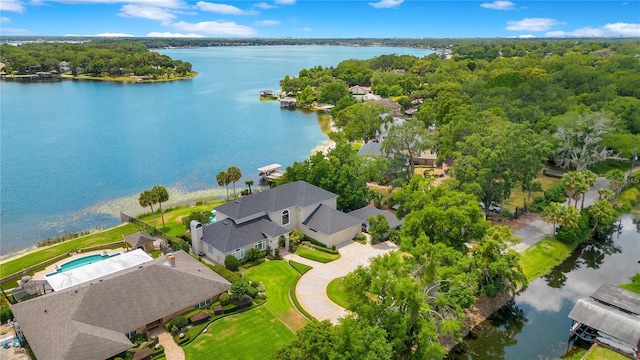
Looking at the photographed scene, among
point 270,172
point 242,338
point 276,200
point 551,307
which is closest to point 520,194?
point 551,307

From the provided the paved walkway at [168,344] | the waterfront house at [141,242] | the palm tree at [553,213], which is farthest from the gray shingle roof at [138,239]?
the palm tree at [553,213]

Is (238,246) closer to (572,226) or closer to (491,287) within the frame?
(491,287)

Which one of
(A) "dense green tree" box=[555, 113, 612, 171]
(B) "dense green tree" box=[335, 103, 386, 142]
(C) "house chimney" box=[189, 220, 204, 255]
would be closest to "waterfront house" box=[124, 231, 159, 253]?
(C) "house chimney" box=[189, 220, 204, 255]

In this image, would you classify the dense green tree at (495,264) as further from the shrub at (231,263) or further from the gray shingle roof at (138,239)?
the gray shingle roof at (138,239)

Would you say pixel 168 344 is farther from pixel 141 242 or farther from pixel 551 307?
pixel 551 307

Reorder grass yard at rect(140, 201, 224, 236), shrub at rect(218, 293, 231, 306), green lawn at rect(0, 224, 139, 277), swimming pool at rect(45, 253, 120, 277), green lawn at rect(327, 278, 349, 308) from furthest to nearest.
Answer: grass yard at rect(140, 201, 224, 236)
green lawn at rect(0, 224, 139, 277)
swimming pool at rect(45, 253, 120, 277)
green lawn at rect(327, 278, 349, 308)
shrub at rect(218, 293, 231, 306)

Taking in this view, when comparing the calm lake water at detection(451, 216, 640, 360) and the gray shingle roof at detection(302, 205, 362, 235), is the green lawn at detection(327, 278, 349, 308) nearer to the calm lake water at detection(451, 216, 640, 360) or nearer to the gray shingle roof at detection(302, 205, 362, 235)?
the gray shingle roof at detection(302, 205, 362, 235)

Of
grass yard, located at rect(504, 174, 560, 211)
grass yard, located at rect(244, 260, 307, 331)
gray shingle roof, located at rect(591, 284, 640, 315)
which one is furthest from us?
grass yard, located at rect(504, 174, 560, 211)

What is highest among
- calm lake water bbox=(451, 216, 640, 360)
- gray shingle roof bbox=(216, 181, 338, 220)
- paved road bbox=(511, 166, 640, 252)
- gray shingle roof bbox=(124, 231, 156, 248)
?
gray shingle roof bbox=(216, 181, 338, 220)

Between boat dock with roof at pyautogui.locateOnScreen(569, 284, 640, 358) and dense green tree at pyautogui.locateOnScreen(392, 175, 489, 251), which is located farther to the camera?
dense green tree at pyautogui.locateOnScreen(392, 175, 489, 251)
